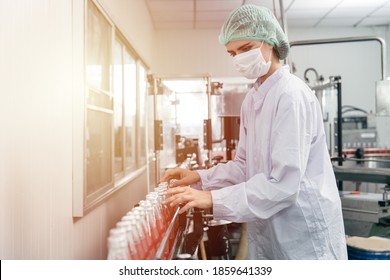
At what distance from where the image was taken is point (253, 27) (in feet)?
3.71

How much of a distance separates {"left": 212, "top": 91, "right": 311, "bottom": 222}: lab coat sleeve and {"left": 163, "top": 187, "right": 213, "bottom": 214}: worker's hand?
23 millimetres

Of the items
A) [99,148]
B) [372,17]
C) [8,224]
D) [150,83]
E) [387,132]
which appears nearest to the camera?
[8,224]

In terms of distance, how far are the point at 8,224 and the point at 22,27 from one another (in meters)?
0.62

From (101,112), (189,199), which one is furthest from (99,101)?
(189,199)

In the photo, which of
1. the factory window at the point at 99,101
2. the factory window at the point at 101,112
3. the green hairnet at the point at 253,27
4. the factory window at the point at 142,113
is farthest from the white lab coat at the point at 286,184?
the factory window at the point at 142,113

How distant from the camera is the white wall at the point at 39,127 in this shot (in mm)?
1066

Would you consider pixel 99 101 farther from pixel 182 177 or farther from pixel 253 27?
pixel 253 27

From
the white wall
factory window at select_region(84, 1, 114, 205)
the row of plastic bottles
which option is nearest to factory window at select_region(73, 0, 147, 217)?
factory window at select_region(84, 1, 114, 205)

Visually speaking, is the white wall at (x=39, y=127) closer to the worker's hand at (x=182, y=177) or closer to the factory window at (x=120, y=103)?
the worker's hand at (x=182, y=177)

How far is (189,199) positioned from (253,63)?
0.50 meters

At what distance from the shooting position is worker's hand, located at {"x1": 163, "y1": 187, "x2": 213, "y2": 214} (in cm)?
94

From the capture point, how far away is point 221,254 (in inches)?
82.9

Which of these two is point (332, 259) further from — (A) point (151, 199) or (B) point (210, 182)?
(A) point (151, 199)
